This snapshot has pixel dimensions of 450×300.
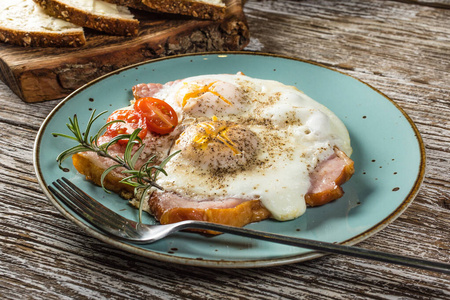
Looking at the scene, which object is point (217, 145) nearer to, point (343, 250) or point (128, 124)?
point (128, 124)

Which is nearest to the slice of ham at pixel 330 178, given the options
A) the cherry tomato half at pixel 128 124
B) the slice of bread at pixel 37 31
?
the cherry tomato half at pixel 128 124

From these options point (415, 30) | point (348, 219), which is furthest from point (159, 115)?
point (415, 30)

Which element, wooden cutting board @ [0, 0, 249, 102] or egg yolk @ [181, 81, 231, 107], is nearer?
egg yolk @ [181, 81, 231, 107]

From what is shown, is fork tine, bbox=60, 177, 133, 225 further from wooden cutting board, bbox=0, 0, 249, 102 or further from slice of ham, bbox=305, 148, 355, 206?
wooden cutting board, bbox=0, 0, 249, 102

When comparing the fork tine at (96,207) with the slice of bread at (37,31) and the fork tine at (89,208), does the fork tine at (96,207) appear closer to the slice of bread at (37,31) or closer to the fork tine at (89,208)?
the fork tine at (89,208)

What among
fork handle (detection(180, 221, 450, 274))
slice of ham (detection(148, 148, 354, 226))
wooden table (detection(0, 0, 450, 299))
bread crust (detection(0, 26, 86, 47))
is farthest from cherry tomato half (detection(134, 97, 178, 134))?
bread crust (detection(0, 26, 86, 47))

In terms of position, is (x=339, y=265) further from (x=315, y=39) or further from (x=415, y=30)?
(x=415, y=30)
